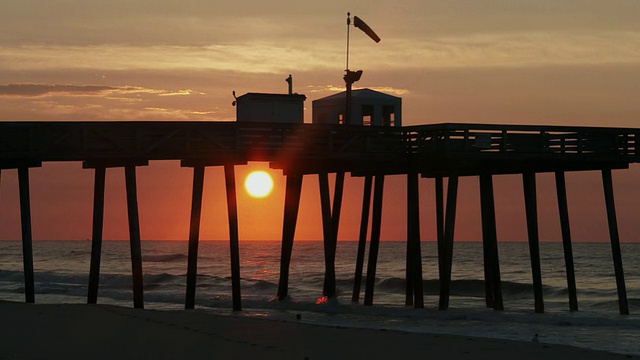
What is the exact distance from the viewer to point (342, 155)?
3497cm

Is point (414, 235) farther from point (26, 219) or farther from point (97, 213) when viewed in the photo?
point (26, 219)

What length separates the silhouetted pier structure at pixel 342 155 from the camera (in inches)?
1272

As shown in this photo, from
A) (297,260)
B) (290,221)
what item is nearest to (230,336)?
(290,221)

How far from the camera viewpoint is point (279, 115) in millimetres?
39906

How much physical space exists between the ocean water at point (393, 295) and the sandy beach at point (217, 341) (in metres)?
4.33

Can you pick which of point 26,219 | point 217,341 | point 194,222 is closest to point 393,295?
point 194,222

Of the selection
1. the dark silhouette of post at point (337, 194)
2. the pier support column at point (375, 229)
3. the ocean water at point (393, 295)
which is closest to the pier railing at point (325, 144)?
the pier support column at point (375, 229)

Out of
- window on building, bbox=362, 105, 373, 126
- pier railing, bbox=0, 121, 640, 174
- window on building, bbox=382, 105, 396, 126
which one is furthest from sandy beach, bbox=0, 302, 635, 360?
window on building, bbox=382, 105, 396, 126

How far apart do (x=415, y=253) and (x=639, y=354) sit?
47.4 ft

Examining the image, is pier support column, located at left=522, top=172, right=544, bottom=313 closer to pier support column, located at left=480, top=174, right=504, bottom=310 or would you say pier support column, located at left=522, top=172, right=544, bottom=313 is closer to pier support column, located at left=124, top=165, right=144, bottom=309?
pier support column, located at left=480, top=174, right=504, bottom=310

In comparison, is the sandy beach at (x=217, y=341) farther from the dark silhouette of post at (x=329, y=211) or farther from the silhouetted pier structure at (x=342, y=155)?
the dark silhouette of post at (x=329, y=211)

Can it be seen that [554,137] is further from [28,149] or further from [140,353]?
[140,353]

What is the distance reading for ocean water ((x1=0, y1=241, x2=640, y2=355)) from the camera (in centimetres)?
3272

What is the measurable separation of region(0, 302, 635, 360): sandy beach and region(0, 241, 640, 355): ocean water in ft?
14.2
